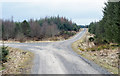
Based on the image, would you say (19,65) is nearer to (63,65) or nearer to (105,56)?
(63,65)

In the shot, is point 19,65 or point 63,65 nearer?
point 63,65

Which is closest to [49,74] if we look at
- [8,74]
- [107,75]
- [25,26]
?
[8,74]

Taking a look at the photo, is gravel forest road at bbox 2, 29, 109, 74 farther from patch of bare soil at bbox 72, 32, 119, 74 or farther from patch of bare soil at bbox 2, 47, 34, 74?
patch of bare soil at bbox 72, 32, 119, 74

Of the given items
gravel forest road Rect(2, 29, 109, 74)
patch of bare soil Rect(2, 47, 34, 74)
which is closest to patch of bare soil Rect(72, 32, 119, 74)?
gravel forest road Rect(2, 29, 109, 74)

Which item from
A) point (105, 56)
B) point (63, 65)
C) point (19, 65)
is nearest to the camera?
point (63, 65)

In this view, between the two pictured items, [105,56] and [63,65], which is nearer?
[63,65]

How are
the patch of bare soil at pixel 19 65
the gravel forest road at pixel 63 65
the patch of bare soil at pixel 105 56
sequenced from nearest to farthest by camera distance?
the gravel forest road at pixel 63 65 < the patch of bare soil at pixel 19 65 < the patch of bare soil at pixel 105 56

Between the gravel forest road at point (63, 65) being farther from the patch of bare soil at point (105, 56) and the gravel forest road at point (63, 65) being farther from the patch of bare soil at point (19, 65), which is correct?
the patch of bare soil at point (105, 56)

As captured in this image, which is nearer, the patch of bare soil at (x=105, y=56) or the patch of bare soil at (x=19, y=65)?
the patch of bare soil at (x=19, y=65)

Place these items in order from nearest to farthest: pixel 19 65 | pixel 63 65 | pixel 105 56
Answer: pixel 63 65
pixel 19 65
pixel 105 56

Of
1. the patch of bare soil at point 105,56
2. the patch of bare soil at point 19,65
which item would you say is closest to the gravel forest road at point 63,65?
the patch of bare soil at point 19,65

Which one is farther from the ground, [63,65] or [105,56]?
[63,65]

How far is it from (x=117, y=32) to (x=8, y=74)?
11409 mm

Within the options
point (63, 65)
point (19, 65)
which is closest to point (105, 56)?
point (63, 65)
